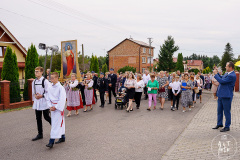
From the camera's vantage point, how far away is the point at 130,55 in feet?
207

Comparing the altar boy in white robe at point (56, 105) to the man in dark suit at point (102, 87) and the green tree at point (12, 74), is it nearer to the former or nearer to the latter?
the man in dark suit at point (102, 87)

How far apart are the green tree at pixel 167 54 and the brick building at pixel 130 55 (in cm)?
545

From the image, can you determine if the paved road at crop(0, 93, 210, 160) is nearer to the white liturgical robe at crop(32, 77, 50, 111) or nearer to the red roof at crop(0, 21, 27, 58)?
the white liturgical robe at crop(32, 77, 50, 111)

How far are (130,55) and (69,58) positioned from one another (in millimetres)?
51619

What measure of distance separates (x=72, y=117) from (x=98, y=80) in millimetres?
3415

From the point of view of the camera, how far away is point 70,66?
39.4 feet

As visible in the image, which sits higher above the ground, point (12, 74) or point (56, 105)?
point (12, 74)

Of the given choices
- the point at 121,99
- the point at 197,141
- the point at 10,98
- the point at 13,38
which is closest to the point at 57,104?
the point at 197,141

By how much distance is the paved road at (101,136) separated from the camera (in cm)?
542

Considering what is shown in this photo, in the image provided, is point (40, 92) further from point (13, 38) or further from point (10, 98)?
point (13, 38)

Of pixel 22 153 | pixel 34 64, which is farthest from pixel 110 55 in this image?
pixel 22 153

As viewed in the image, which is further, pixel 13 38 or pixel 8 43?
pixel 13 38

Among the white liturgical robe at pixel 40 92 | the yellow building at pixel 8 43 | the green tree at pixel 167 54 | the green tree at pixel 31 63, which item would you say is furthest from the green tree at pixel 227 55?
the white liturgical robe at pixel 40 92

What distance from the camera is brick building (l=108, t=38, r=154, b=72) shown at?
62247mm
